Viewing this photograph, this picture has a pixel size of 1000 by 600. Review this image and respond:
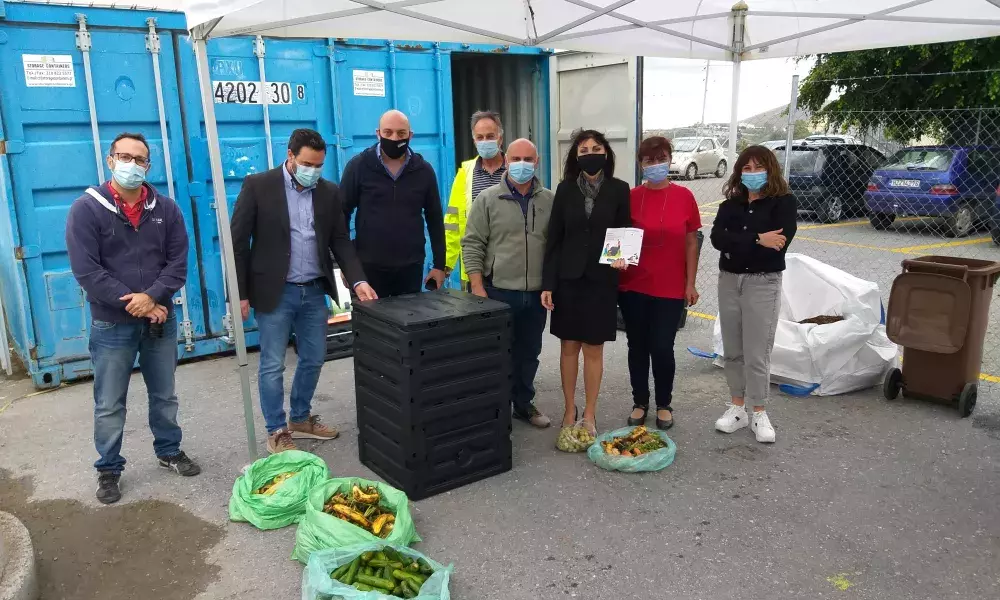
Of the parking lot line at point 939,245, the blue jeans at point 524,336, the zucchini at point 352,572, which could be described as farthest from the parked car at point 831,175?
the zucchini at point 352,572

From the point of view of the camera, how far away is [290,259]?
13.3ft

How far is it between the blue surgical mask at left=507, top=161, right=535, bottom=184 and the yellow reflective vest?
2.07 ft

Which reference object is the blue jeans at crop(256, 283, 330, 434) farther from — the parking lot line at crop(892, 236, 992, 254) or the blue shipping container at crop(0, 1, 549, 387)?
the parking lot line at crop(892, 236, 992, 254)

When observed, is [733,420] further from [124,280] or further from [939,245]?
[939,245]

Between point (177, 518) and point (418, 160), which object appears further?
point (418, 160)

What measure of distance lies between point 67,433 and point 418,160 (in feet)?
9.41

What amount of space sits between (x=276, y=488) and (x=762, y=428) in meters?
2.82

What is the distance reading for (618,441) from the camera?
162 inches

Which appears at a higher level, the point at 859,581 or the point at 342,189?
the point at 342,189

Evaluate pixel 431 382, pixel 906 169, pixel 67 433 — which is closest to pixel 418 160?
pixel 431 382

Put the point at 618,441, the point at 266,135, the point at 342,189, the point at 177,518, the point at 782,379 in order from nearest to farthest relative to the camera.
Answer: the point at 177,518 < the point at 618,441 < the point at 342,189 < the point at 782,379 < the point at 266,135

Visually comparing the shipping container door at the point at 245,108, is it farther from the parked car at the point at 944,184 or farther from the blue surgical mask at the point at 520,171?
the parked car at the point at 944,184

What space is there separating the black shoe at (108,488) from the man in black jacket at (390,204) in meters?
1.78

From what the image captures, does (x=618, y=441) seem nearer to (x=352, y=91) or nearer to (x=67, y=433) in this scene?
(x=67, y=433)
